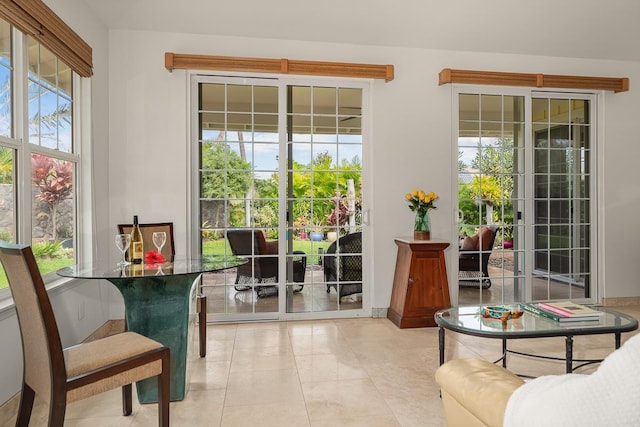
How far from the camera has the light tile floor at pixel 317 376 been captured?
2.32 meters

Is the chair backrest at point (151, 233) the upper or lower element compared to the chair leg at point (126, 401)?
upper

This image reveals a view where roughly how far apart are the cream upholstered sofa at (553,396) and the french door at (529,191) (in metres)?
3.37

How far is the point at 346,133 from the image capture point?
14.3 feet

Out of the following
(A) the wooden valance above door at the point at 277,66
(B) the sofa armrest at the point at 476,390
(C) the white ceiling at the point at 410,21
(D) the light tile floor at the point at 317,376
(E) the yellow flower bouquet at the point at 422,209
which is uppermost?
(C) the white ceiling at the point at 410,21

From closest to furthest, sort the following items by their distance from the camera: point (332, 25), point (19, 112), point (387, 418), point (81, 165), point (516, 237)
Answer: point (387, 418)
point (19, 112)
point (81, 165)
point (332, 25)
point (516, 237)

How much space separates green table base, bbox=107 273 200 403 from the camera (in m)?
2.40

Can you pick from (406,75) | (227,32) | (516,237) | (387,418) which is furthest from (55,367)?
(516,237)

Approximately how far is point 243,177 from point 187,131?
2.21 ft

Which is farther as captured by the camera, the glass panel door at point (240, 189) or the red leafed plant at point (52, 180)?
the glass panel door at point (240, 189)

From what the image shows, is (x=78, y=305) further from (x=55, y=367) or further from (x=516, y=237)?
(x=516, y=237)

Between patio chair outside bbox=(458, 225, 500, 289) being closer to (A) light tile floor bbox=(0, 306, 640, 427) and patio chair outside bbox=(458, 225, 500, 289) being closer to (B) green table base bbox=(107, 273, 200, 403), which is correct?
(A) light tile floor bbox=(0, 306, 640, 427)

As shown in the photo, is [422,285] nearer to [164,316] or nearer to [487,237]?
[487,237]

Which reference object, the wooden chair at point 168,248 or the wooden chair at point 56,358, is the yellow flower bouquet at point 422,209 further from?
the wooden chair at point 56,358

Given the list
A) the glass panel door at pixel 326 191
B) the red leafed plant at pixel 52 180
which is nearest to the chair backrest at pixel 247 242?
the glass panel door at pixel 326 191
